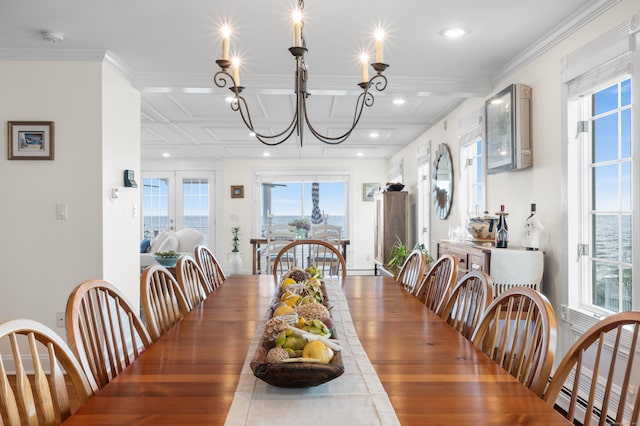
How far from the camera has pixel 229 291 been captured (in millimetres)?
2346

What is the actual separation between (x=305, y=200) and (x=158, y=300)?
781 centimetres

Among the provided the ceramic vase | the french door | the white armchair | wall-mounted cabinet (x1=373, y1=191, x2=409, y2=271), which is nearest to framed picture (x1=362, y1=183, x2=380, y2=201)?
wall-mounted cabinet (x1=373, y1=191, x2=409, y2=271)

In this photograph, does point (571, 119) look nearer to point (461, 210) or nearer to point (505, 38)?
point (505, 38)

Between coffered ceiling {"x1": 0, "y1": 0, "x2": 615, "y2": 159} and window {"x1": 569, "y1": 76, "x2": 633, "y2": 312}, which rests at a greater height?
coffered ceiling {"x1": 0, "y1": 0, "x2": 615, "y2": 159}

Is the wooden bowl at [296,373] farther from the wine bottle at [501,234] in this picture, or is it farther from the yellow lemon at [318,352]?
the wine bottle at [501,234]

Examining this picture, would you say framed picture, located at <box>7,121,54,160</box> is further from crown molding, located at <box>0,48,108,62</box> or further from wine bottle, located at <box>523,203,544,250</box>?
wine bottle, located at <box>523,203,544,250</box>

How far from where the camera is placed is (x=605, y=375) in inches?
93.7

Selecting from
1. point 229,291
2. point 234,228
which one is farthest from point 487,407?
point 234,228

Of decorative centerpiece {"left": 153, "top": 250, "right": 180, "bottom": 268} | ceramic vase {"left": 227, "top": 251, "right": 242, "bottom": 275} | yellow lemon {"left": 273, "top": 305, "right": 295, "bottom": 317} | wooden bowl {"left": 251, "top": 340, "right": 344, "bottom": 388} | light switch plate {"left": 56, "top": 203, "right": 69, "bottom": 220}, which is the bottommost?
ceramic vase {"left": 227, "top": 251, "right": 242, "bottom": 275}

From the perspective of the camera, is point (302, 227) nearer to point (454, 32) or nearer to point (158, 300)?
point (454, 32)

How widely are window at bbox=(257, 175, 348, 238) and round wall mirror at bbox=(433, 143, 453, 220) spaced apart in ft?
13.0

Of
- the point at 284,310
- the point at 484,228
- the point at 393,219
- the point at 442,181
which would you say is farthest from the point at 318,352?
the point at 393,219

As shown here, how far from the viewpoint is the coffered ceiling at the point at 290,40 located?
8.31ft

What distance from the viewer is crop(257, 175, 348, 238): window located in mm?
9391
